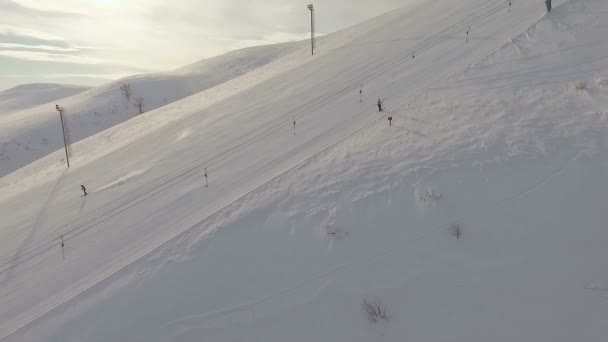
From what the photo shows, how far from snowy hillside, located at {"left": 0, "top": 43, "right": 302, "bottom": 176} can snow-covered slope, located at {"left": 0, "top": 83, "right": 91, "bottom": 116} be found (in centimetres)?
2387

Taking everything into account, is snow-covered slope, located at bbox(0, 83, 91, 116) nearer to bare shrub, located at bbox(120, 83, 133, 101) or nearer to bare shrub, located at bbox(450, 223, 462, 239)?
bare shrub, located at bbox(120, 83, 133, 101)

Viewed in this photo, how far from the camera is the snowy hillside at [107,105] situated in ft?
171

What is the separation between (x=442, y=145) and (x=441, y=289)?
5338mm

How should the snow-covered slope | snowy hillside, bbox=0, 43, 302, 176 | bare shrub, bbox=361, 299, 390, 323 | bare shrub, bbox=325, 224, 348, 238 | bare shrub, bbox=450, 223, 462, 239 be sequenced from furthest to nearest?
the snow-covered slope, snowy hillside, bbox=0, 43, 302, 176, bare shrub, bbox=325, 224, 348, 238, bare shrub, bbox=450, 223, 462, 239, bare shrub, bbox=361, 299, 390, 323

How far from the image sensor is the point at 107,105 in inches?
2574

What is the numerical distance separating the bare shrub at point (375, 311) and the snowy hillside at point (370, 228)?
5 cm

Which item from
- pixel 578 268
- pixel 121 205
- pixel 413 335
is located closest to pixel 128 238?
pixel 121 205

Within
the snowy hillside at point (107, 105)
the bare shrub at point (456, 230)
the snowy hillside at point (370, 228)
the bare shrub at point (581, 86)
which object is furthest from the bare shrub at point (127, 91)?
the bare shrub at point (456, 230)

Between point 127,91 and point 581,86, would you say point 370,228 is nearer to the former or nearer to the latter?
point 581,86

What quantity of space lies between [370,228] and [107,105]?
7070 centimetres

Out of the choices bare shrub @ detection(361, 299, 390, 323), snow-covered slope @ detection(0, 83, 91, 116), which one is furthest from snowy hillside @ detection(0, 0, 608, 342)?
snow-covered slope @ detection(0, 83, 91, 116)

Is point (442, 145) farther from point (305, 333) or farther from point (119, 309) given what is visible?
point (119, 309)

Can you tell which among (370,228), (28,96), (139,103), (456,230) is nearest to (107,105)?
(139,103)

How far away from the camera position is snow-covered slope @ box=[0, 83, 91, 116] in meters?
92.2
